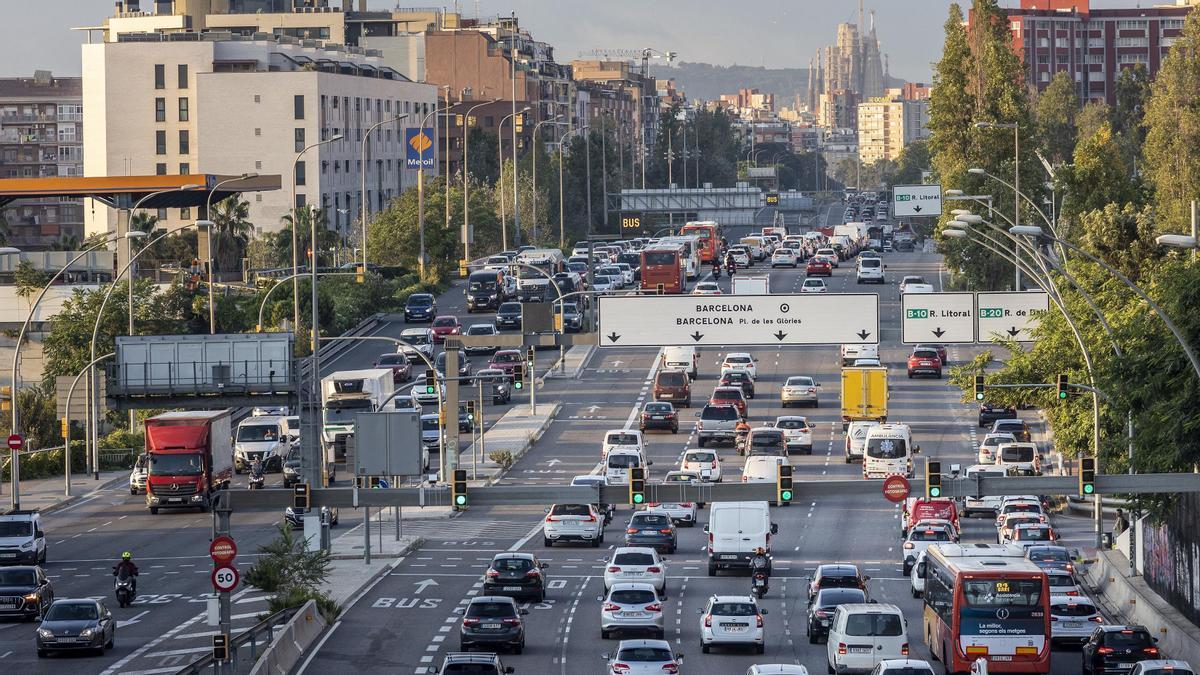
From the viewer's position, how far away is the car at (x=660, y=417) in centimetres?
8000

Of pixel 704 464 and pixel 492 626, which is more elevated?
pixel 704 464

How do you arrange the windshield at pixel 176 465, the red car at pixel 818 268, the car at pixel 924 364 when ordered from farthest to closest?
1. the red car at pixel 818 268
2. the car at pixel 924 364
3. the windshield at pixel 176 465

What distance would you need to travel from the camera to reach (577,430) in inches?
3250

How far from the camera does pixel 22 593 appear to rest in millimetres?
46062

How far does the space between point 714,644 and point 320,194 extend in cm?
10660

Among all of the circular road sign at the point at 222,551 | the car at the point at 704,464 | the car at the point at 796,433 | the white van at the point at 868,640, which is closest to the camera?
the circular road sign at the point at 222,551

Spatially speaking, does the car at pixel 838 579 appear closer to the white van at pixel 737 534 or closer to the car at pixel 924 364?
the white van at pixel 737 534

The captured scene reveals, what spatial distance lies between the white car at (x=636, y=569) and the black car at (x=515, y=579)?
5.90 feet

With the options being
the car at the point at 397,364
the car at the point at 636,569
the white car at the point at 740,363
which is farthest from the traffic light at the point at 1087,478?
the car at the point at 397,364

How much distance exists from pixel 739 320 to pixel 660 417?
2532cm

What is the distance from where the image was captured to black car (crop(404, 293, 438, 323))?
10812cm

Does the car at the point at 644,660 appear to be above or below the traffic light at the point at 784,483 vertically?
below

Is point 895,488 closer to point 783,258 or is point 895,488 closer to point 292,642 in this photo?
point 292,642

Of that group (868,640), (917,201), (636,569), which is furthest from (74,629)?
(917,201)
